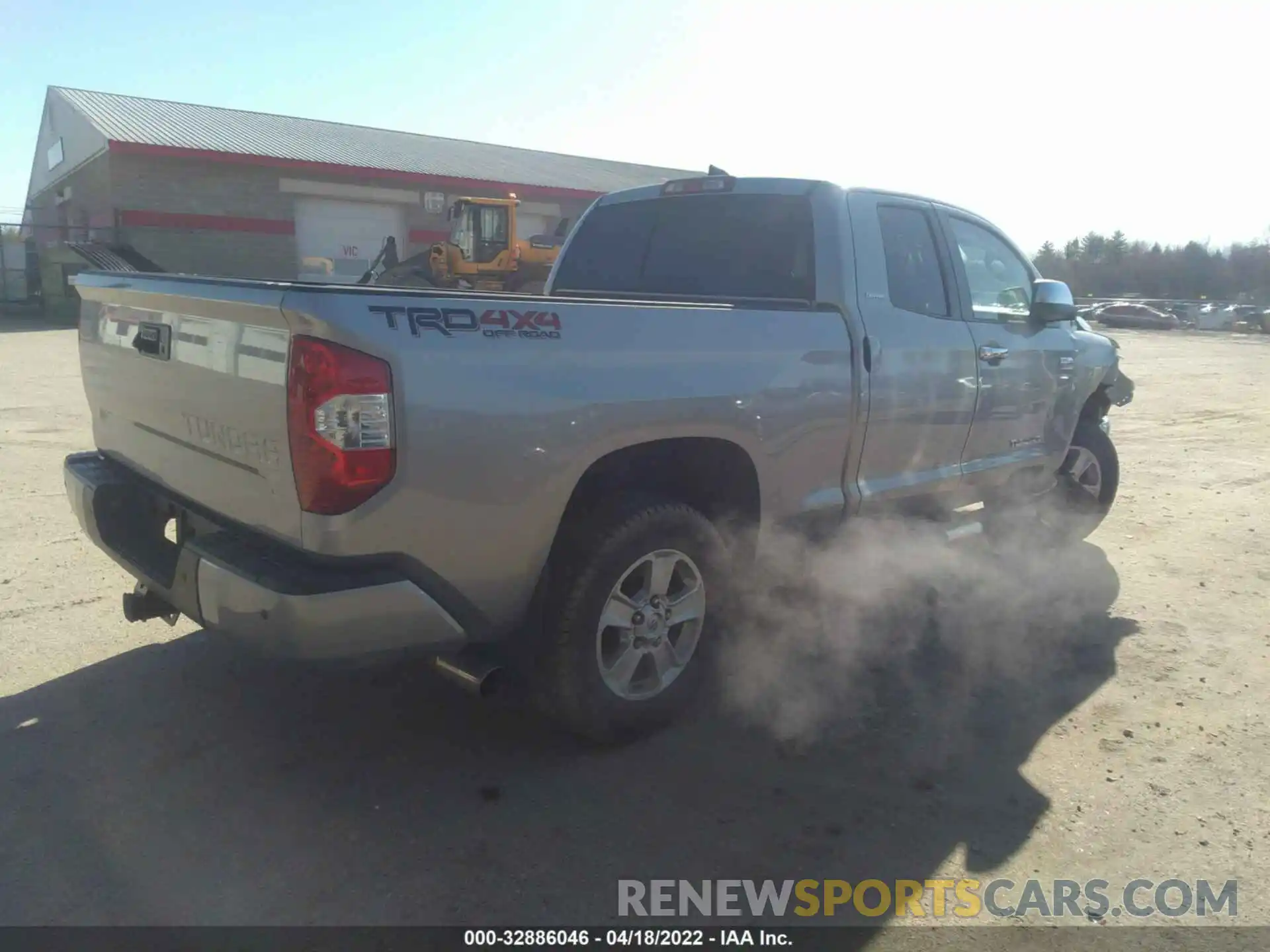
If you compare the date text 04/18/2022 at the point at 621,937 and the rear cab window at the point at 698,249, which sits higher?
the rear cab window at the point at 698,249

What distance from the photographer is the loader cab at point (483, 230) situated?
2392 cm

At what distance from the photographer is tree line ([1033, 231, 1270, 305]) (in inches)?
2655

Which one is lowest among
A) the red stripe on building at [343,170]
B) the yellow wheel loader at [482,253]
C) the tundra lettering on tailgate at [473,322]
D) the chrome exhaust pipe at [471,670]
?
the chrome exhaust pipe at [471,670]

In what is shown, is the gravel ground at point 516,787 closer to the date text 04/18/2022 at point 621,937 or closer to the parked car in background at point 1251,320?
the date text 04/18/2022 at point 621,937

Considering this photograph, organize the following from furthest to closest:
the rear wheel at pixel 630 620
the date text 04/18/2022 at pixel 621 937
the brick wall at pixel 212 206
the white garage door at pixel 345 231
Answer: the white garage door at pixel 345 231 < the brick wall at pixel 212 206 < the rear wheel at pixel 630 620 < the date text 04/18/2022 at pixel 621 937

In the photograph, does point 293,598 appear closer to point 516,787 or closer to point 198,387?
point 198,387

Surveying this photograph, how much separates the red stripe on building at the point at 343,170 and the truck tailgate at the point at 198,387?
84.4 feet

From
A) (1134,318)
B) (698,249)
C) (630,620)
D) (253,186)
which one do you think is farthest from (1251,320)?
(630,620)

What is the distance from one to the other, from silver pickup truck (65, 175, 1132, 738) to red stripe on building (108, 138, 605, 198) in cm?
2507

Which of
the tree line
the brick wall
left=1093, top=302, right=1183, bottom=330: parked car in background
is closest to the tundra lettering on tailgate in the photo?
the brick wall

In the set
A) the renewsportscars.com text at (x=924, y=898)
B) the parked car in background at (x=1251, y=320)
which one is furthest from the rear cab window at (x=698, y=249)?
the parked car in background at (x=1251, y=320)

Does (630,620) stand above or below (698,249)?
below

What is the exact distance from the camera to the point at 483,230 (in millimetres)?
24000

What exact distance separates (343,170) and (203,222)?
13.9 feet
